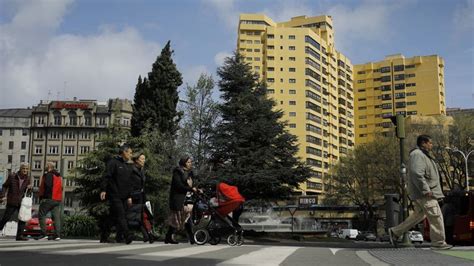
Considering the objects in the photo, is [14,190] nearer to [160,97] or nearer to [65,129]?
[160,97]

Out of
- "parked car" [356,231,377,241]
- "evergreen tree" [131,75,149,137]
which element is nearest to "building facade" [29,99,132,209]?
"parked car" [356,231,377,241]

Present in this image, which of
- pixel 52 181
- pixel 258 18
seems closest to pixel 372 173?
pixel 52 181

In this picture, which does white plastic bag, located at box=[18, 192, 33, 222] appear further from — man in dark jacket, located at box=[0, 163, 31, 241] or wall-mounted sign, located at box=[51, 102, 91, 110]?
wall-mounted sign, located at box=[51, 102, 91, 110]

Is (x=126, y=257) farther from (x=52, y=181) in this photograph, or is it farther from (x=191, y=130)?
(x=191, y=130)

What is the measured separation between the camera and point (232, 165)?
30297 mm

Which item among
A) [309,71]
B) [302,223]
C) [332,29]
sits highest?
[332,29]

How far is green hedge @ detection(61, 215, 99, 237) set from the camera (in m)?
21.3

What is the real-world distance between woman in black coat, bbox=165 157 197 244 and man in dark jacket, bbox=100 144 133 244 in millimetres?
1222

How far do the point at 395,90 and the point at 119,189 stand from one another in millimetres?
138609

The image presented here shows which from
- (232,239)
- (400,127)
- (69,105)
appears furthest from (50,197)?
(69,105)

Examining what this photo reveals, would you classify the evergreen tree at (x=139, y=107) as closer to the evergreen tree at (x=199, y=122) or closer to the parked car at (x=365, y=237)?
the evergreen tree at (x=199, y=122)

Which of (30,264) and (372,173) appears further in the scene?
(372,173)

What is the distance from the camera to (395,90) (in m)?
139

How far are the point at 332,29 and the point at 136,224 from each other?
5136 inches
